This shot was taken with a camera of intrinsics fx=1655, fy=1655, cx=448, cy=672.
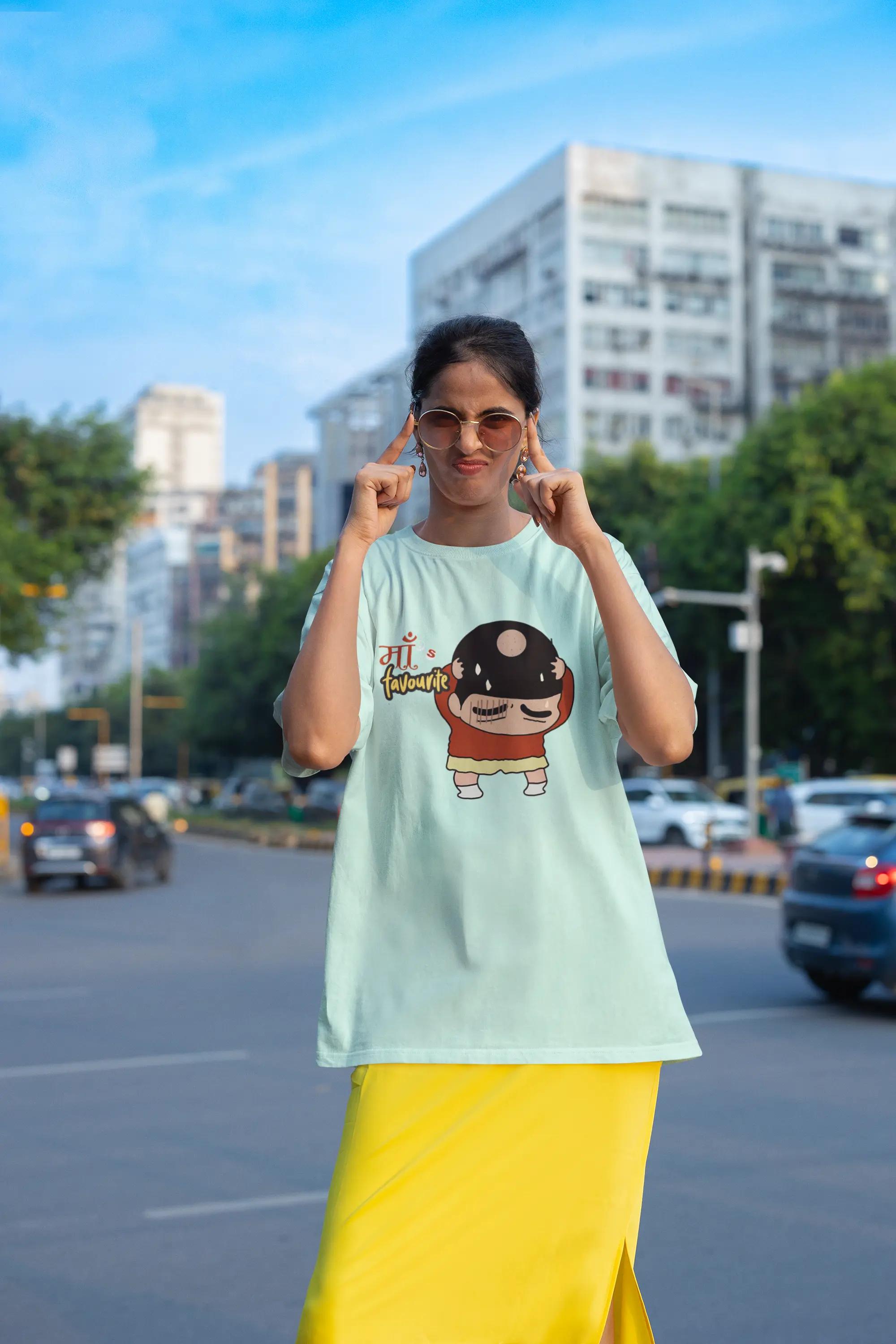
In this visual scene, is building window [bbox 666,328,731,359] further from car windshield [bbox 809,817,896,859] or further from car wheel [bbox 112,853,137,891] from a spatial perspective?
car windshield [bbox 809,817,896,859]

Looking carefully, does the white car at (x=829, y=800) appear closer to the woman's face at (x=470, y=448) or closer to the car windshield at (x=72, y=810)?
the car windshield at (x=72, y=810)

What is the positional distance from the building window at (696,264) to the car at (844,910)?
66734 mm

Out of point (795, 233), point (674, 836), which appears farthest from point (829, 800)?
point (795, 233)

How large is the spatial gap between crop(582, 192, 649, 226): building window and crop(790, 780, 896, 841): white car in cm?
4520

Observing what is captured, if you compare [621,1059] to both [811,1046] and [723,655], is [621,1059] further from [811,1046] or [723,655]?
[723,655]

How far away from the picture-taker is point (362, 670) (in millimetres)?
2344

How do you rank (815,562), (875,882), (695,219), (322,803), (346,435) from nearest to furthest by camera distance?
(875,882), (815,562), (322,803), (695,219), (346,435)

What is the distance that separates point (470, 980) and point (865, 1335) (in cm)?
266

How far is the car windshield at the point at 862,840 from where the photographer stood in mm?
11164

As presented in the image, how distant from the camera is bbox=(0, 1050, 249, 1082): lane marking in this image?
849cm

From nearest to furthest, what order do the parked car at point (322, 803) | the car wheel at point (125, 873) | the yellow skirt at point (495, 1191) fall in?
the yellow skirt at point (495, 1191) → the car wheel at point (125, 873) → the parked car at point (322, 803)

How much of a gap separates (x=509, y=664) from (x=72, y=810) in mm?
22996

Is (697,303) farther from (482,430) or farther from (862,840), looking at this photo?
(482,430)

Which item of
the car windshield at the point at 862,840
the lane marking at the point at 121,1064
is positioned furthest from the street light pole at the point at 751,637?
the lane marking at the point at 121,1064
